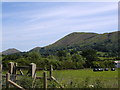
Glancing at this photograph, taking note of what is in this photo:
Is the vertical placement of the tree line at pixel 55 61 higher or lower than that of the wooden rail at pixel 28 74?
lower

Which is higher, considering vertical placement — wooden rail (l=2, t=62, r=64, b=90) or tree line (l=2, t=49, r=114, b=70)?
wooden rail (l=2, t=62, r=64, b=90)

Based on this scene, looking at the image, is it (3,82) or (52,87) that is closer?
(52,87)

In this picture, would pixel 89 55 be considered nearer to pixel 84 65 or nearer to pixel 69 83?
pixel 84 65

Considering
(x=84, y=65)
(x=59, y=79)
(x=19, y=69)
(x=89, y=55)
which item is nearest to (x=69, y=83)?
(x=59, y=79)

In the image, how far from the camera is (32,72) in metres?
8.19

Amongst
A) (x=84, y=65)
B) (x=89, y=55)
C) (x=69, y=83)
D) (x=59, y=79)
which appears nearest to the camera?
(x=69, y=83)

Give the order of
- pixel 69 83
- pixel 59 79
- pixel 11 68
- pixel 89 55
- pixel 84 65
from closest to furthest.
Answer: pixel 69 83 → pixel 59 79 → pixel 11 68 → pixel 84 65 → pixel 89 55

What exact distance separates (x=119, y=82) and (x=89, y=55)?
77022 millimetres

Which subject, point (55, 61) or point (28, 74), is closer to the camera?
point (28, 74)

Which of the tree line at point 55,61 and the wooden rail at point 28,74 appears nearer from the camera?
the wooden rail at point 28,74

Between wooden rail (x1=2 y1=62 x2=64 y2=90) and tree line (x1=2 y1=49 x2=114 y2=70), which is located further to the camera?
tree line (x1=2 y1=49 x2=114 y2=70)

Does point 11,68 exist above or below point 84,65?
above

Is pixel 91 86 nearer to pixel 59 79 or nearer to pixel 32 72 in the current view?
pixel 59 79

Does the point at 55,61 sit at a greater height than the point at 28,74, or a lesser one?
lesser
